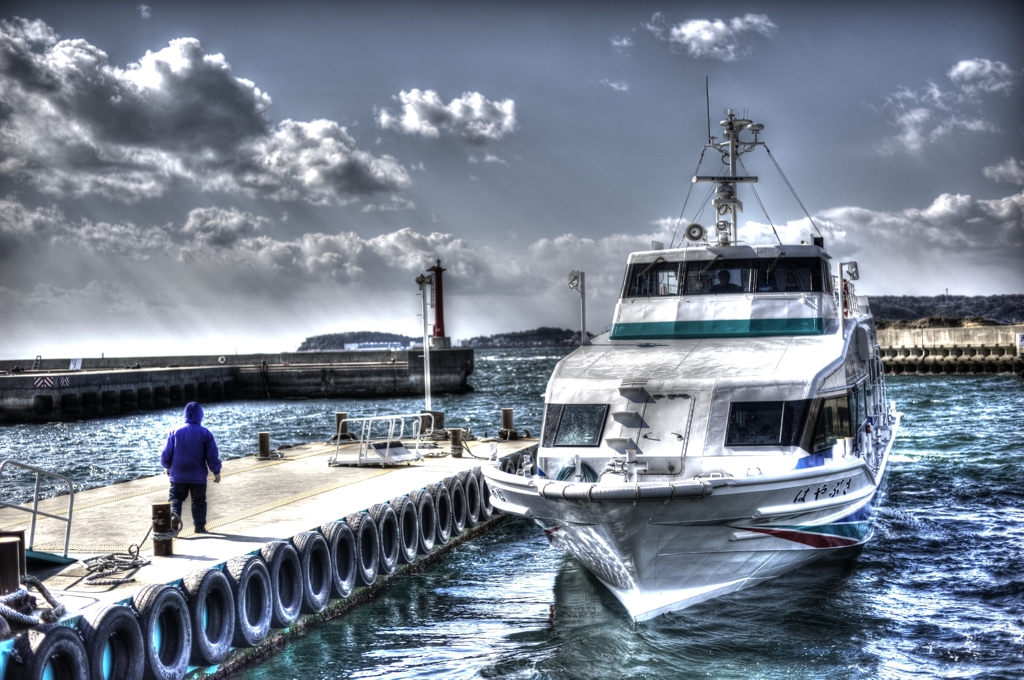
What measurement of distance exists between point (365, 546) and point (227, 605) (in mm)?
4209

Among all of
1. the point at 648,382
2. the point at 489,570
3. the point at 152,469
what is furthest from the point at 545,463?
the point at 152,469

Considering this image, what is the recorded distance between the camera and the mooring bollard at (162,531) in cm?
1121

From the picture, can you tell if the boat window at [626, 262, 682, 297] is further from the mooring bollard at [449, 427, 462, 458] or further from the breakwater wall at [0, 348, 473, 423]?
the breakwater wall at [0, 348, 473, 423]

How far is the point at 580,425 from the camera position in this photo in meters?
13.2

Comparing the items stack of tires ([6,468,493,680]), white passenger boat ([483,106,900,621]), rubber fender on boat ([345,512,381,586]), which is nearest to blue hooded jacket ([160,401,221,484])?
stack of tires ([6,468,493,680])

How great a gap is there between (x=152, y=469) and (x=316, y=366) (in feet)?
152

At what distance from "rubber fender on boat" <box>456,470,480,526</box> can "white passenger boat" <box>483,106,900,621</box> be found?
4.34 metres

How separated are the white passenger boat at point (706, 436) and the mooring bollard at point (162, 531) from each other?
4.41 m

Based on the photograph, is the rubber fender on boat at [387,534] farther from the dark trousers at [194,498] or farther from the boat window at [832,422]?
the boat window at [832,422]

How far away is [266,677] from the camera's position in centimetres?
1094

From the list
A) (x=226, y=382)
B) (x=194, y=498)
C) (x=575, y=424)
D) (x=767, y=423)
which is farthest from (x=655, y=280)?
(x=226, y=382)

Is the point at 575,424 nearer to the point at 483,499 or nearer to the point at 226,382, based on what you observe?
the point at 483,499

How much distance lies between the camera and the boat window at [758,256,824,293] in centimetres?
1547

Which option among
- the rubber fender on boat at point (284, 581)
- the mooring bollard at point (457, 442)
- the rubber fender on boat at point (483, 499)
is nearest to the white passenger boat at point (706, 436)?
the rubber fender on boat at point (284, 581)
